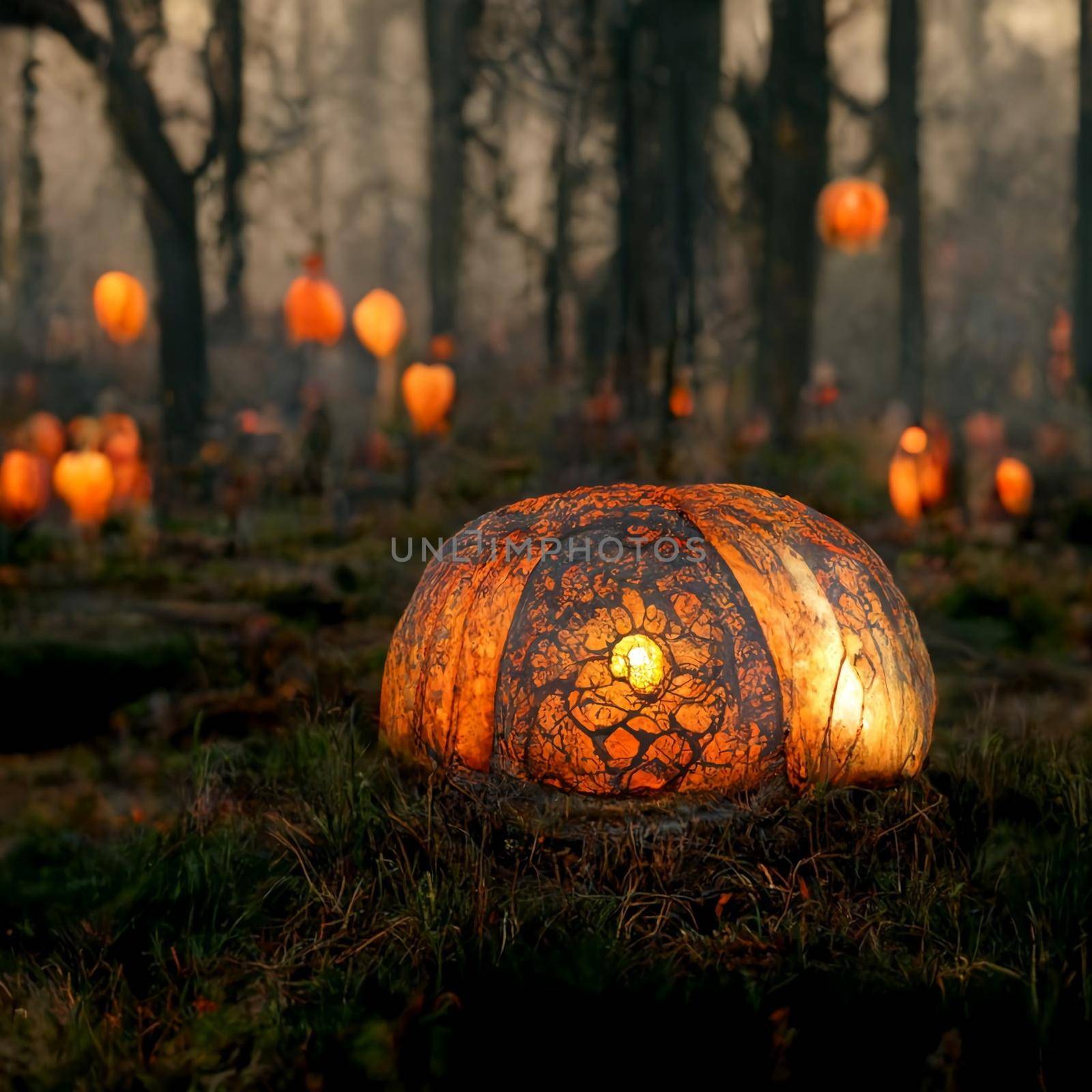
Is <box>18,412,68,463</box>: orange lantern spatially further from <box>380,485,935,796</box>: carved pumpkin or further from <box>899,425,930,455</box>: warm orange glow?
<box>380,485,935,796</box>: carved pumpkin

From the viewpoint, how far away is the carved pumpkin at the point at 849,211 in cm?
1158

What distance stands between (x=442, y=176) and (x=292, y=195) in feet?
38.9

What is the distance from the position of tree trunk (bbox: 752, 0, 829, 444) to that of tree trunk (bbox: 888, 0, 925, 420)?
1579mm

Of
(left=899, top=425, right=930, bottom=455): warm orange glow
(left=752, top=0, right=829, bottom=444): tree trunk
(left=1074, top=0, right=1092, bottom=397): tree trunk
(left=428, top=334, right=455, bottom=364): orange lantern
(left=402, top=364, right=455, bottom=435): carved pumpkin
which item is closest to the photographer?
(left=899, top=425, right=930, bottom=455): warm orange glow

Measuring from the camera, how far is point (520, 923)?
2830mm

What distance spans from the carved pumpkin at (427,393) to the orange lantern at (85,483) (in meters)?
3.74

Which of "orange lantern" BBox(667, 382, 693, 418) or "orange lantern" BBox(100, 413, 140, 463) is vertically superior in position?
"orange lantern" BBox(667, 382, 693, 418)

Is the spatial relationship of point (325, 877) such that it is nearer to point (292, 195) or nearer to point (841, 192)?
point (841, 192)

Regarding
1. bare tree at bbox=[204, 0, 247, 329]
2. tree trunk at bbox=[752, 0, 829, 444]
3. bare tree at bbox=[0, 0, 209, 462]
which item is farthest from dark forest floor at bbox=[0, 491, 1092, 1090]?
bare tree at bbox=[204, 0, 247, 329]

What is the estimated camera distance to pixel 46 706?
5648 mm

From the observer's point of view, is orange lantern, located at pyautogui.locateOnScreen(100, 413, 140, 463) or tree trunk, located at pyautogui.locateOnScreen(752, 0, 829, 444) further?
tree trunk, located at pyautogui.locateOnScreen(752, 0, 829, 444)

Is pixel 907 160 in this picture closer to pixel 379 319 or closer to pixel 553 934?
pixel 379 319

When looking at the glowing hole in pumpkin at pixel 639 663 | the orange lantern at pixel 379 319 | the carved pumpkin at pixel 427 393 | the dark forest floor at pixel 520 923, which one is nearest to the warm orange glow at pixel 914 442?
the dark forest floor at pixel 520 923

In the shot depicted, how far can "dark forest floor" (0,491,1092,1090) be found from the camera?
234 centimetres
